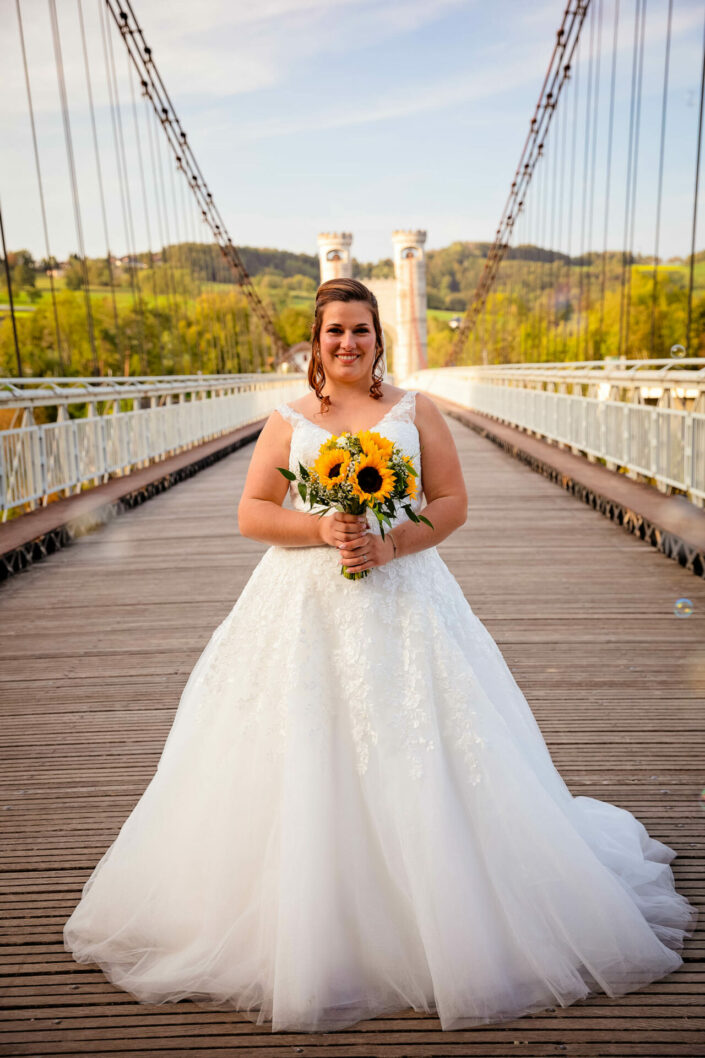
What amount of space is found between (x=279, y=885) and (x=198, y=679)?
1.71 feet

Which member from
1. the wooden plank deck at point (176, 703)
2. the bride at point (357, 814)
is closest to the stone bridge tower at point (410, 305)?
the wooden plank deck at point (176, 703)

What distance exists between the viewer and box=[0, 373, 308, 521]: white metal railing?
7.39 meters

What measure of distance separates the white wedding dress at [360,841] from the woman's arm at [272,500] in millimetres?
51

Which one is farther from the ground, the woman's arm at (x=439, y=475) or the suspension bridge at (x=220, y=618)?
the woman's arm at (x=439, y=475)

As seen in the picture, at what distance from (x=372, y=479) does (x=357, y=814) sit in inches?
26.2

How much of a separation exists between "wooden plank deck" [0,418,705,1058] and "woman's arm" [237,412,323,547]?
95 centimetres

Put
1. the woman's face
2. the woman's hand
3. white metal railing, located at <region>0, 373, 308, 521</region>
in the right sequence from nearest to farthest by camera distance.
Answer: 1. the woman's hand
2. the woman's face
3. white metal railing, located at <region>0, 373, 308, 521</region>

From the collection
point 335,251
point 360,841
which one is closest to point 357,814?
point 360,841

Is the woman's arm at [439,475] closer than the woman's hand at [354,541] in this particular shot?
No

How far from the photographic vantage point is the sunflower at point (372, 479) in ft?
6.36

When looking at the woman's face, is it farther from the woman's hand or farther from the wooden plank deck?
the wooden plank deck

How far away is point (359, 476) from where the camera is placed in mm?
1953

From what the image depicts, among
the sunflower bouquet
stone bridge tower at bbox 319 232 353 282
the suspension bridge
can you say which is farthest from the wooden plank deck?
stone bridge tower at bbox 319 232 353 282

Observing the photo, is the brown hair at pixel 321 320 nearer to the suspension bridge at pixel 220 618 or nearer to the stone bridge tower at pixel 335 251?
the suspension bridge at pixel 220 618
